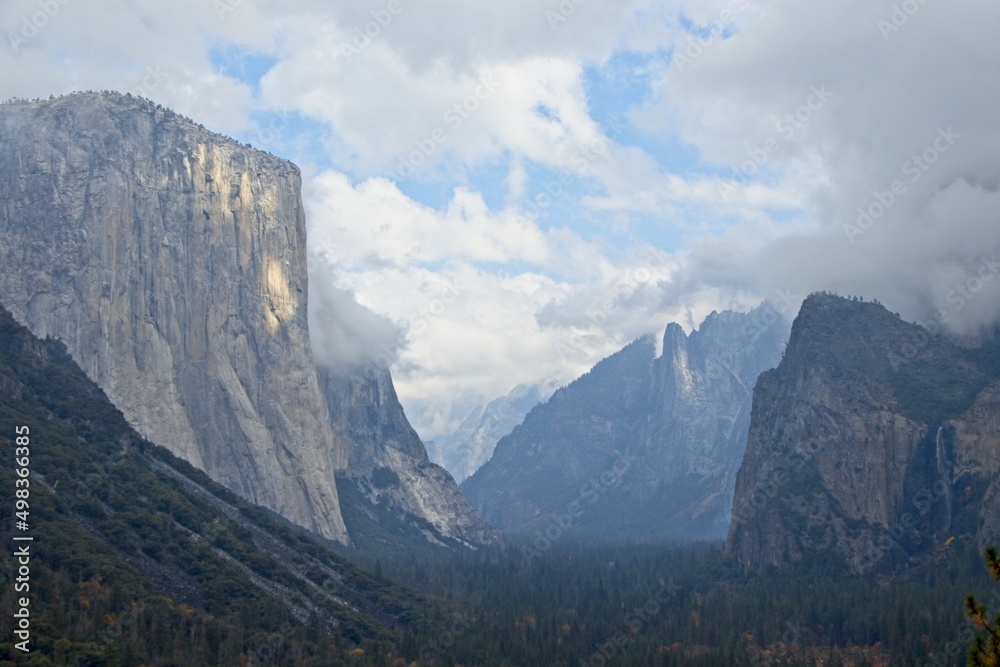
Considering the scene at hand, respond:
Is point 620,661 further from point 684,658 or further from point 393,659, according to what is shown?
point 393,659

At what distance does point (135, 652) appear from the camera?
132875 millimetres

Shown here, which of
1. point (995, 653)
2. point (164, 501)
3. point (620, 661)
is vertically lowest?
point (620, 661)

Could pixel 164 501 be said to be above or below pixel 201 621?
above

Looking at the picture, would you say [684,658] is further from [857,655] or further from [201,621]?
[201,621]

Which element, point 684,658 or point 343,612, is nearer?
point 684,658

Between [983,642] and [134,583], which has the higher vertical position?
[983,642]

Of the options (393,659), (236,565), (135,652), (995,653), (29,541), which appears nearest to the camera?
(995,653)

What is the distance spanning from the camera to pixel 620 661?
17800 cm

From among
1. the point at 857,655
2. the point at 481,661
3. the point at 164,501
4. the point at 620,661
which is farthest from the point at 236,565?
the point at 857,655

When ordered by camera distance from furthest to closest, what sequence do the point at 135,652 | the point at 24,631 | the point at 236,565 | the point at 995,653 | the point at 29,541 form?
the point at 236,565 → the point at 29,541 → the point at 135,652 → the point at 24,631 → the point at 995,653

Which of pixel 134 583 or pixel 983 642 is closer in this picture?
pixel 983 642

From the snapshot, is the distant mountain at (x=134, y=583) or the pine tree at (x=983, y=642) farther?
the distant mountain at (x=134, y=583)

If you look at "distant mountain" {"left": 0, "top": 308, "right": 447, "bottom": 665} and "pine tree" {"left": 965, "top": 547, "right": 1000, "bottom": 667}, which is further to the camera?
"distant mountain" {"left": 0, "top": 308, "right": 447, "bottom": 665}

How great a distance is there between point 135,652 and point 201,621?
24.0 metres
